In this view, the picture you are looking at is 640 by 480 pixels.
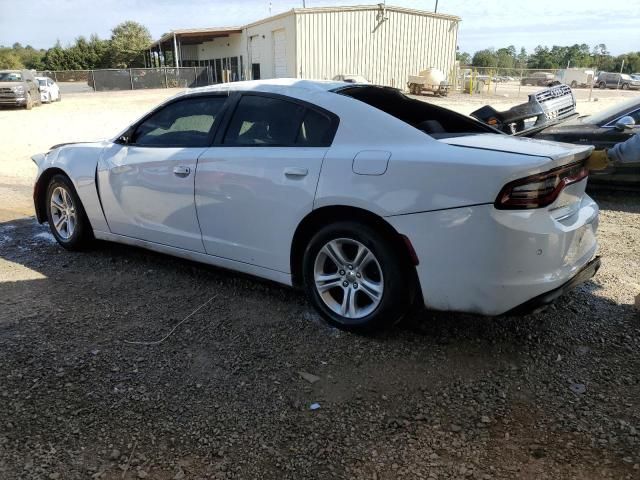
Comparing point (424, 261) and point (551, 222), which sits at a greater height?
point (551, 222)

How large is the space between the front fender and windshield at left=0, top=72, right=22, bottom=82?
75.4 ft

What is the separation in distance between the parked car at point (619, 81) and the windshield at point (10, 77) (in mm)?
43390

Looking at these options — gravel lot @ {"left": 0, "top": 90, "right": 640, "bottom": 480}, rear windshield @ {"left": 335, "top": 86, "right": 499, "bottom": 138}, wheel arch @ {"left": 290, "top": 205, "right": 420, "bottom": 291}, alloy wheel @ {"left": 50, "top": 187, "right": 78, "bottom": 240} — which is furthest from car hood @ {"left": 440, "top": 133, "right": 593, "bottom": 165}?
alloy wheel @ {"left": 50, "top": 187, "right": 78, "bottom": 240}

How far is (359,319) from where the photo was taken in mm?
3428

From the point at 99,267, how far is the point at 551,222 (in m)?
3.72

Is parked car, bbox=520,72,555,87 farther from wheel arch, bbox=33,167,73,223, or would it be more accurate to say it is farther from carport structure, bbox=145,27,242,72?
wheel arch, bbox=33,167,73,223

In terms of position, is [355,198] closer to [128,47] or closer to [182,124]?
[182,124]

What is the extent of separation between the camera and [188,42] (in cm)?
5278

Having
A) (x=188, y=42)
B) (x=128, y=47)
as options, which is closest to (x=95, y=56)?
(x=128, y=47)

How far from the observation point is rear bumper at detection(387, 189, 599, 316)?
285cm

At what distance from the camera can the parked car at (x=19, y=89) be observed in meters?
23.1

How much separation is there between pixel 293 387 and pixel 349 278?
2.61 ft

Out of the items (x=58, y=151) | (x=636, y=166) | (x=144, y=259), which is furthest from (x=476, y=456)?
(x=636, y=166)

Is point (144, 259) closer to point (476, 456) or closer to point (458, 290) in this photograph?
point (458, 290)
